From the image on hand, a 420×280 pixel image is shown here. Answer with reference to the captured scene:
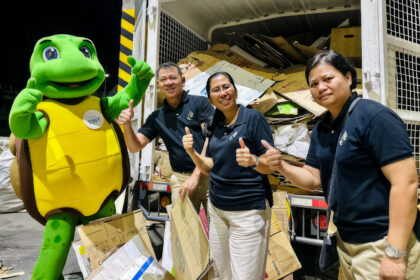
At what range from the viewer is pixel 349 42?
9.75ft

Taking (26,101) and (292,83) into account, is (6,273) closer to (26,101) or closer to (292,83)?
(26,101)

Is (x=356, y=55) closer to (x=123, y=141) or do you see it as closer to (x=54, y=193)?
(x=123, y=141)

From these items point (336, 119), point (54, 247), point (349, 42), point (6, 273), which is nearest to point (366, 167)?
point (336, 119)

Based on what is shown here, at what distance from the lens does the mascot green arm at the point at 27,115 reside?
170 centimetres

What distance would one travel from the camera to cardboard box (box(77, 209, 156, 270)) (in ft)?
6.21

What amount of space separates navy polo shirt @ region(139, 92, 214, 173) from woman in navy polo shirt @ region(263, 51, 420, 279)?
104cm

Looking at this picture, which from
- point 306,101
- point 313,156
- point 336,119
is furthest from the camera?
point 306,101

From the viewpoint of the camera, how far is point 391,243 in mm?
975

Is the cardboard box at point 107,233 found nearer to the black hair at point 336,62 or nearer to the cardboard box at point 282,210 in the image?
the cardboard box at point 282,210

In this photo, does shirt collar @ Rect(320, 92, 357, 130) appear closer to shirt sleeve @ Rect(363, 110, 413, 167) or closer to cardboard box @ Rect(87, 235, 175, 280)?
shirt sleeve @ Rect(363, 110, 413, 167)

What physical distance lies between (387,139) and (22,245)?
3.66m

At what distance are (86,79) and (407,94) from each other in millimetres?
2333

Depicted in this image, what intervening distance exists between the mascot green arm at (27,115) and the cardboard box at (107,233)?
27.3 inches

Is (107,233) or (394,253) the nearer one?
(394,253)
